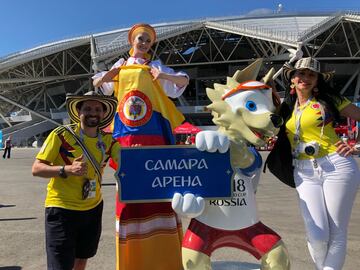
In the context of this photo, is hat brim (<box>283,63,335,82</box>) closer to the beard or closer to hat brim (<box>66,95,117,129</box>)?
hat brim (<box>66,95,117,129</box>)

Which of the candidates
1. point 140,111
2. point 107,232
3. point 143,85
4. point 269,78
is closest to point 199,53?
point 107,232

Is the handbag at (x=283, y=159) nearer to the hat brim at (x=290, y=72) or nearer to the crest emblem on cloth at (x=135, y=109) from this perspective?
the hat brim at (x=290, y=72)

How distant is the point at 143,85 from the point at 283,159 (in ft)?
3.83

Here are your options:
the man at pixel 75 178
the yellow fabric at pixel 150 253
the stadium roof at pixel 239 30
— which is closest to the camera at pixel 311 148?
the yellow fabric at pixel 150 253

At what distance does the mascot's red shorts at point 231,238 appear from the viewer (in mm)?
2334

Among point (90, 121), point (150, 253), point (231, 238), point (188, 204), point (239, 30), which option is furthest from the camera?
point (239, 30)

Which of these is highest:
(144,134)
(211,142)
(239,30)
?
(239,30)

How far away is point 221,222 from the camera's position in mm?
2375

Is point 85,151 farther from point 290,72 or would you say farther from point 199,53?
point 199,53

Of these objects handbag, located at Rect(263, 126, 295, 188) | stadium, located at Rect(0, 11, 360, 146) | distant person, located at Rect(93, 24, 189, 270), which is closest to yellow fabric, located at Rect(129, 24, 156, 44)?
distant person, located at Rect(93, 24, 189, 270)

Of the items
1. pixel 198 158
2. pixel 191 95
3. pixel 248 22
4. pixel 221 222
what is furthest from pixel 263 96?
→ pixel 191 95

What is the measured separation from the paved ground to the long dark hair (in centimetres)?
124

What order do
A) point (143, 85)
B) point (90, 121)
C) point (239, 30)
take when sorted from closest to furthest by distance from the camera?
point (90, 121), point (143, 85), point (239, 30)

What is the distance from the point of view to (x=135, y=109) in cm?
279
